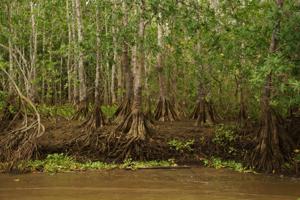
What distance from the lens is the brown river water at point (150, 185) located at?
9164mm

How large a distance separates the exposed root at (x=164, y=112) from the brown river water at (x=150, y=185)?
13.4 feet

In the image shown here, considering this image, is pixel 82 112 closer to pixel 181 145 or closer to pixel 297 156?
pixel 181 145

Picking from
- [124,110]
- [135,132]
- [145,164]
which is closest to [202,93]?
[124,110]

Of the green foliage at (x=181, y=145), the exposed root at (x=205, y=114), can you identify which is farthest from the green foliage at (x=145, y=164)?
the exposed root at (x=205, y=114)

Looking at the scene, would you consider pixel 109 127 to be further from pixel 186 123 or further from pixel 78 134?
pixel 186 123

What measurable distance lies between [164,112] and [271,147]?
5354mm

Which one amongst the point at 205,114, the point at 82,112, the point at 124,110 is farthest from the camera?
the point at 82,112

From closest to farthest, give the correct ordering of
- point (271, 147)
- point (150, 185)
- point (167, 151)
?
point (150, 185), point (271, 147), point (167, 151)

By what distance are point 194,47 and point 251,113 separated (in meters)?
3.18

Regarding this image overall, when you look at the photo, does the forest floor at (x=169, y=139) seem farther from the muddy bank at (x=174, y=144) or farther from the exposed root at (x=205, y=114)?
the exposed root at (x=205, y=114)

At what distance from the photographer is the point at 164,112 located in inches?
621

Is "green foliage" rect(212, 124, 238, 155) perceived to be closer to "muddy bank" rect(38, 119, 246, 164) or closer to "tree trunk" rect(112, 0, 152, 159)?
"muddy bank" rect(38, 119, 246, 164)

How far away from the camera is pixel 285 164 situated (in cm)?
1097

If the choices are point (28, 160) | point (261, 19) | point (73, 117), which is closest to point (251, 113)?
point (261, 19)
